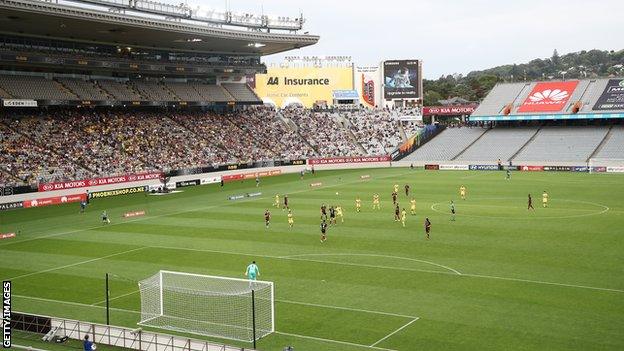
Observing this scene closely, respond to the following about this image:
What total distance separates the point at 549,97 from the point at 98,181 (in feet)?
207

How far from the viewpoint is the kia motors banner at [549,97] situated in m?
87.9

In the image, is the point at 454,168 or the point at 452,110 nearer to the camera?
the point at 454,168

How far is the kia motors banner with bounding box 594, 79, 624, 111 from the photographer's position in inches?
3243

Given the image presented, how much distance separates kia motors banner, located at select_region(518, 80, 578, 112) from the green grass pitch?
34.8 meters

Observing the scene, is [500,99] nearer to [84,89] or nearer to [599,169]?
[599,169]

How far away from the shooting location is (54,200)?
5566 centimetres

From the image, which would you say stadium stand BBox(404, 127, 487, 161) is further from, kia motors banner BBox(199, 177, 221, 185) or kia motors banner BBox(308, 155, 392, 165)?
kia motors banner BBox(199, 177, 221, 185)

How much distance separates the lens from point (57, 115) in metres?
70.4

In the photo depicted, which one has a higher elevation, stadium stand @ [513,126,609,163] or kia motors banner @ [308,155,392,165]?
stadium stand @ [513,126,609,163]

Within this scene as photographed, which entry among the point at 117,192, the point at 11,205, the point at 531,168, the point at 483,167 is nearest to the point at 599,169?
the point at 531,168

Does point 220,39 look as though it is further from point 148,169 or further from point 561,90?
point 561,90

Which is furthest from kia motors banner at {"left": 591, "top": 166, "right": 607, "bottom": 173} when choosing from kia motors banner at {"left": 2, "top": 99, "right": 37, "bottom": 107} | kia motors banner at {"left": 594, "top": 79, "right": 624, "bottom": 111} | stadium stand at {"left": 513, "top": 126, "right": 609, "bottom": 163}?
kia motors banner at {"left": 2, "top": 99, "right": 37, "bottom": 107}

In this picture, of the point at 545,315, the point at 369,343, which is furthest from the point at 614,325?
the point at 369,343

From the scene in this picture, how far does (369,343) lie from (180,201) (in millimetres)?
38783
